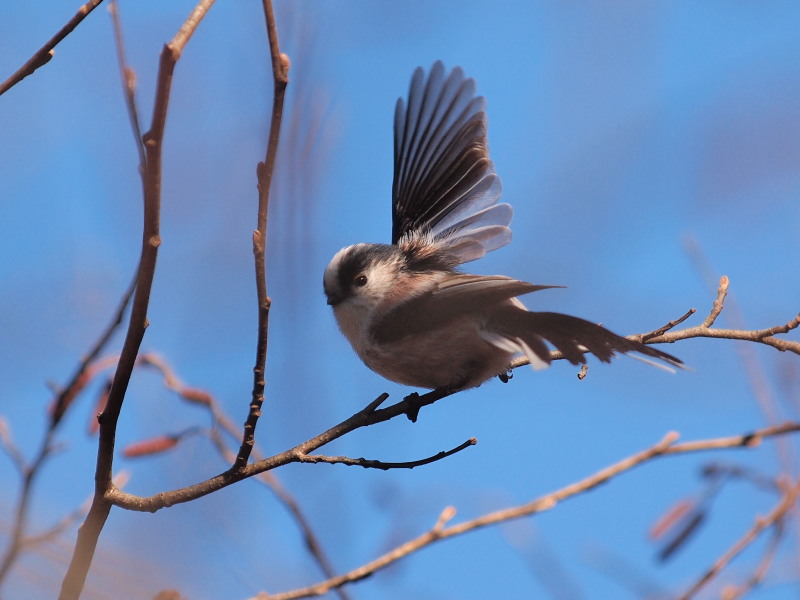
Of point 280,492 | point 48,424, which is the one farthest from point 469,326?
point 48,424

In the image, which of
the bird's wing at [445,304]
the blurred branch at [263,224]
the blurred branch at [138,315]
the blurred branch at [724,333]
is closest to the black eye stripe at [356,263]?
the bird's wing at [445,304]

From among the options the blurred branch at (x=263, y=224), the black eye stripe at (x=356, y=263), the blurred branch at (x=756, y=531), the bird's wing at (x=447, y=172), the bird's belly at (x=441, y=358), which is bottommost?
the blurred branch at (x=756, y=531)

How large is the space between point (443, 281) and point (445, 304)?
0.37 ft

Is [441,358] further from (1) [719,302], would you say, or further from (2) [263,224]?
(2) [263,224]

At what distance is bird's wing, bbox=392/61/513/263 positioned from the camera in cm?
233

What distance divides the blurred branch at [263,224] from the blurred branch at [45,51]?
0.28 meters

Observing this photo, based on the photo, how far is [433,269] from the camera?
2238 millimetres

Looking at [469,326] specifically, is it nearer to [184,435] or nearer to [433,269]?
[433,269]

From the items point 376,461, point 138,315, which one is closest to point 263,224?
point 138,315

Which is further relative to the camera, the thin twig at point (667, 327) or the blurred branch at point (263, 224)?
the thin twig at point (667, 327)

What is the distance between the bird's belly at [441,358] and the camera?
6.21ft

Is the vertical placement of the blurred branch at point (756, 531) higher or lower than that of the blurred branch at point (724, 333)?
lower

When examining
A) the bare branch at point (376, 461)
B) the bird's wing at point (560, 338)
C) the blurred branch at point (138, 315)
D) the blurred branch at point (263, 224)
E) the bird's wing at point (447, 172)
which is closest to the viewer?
the blurred branch at point (138, 315)

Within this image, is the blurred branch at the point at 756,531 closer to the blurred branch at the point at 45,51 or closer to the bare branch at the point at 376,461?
the bare branch at the point at 376,461
